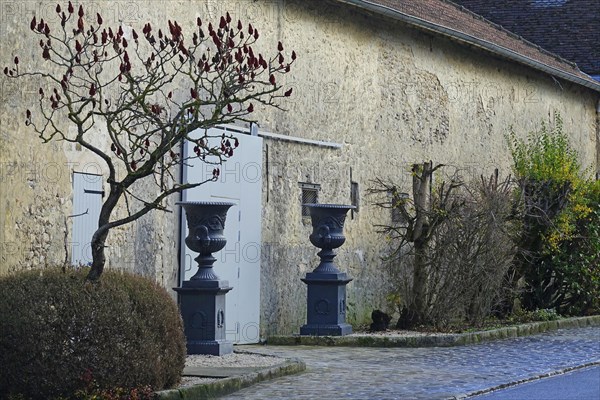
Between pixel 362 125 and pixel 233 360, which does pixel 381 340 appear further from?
pixel 362 125

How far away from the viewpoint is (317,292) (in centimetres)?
1412

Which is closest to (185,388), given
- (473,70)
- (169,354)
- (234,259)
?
(169,354)

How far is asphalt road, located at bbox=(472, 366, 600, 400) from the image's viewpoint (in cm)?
946

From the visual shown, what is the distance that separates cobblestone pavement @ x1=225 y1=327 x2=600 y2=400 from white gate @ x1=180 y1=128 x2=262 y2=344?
509 mm

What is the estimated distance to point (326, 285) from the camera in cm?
1406

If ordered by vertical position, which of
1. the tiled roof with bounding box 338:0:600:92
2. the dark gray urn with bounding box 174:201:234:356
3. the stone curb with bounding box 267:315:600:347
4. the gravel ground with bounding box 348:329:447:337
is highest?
the tiled roof with bounding box 338:0:600:92

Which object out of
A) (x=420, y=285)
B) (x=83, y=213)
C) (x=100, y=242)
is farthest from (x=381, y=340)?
(x=100, y=242)

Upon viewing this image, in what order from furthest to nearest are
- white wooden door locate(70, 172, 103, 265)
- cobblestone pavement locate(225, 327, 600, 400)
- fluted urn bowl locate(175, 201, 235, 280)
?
fluted urn bowl locate(175, 201, 235, 280) → white wooden door locate(70, 172, 103, 265) → cobblestone pavement locate(225, 327, 600, 400)

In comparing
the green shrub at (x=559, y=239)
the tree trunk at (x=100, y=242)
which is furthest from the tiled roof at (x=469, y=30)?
the tree trunk at (x=100, y=242)

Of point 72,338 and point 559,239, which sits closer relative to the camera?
point 72,338

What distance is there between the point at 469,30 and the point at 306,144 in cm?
577

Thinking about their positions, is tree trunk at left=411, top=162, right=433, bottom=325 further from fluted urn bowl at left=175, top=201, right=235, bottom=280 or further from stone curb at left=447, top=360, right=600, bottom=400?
fluted urn bowl at left=175, top=201, right=235, bottom=280

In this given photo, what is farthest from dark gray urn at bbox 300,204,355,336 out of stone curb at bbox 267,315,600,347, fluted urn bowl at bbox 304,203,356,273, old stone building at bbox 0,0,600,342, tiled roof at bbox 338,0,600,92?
tiled roof at bbox 338,0,600,92

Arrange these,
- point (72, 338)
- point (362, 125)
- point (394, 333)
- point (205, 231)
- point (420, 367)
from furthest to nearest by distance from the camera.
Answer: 1. point (362, 125)
2. point (394, 333)
3. point (205, 231)
4. point (420, 367)
5. point (72, 338)
